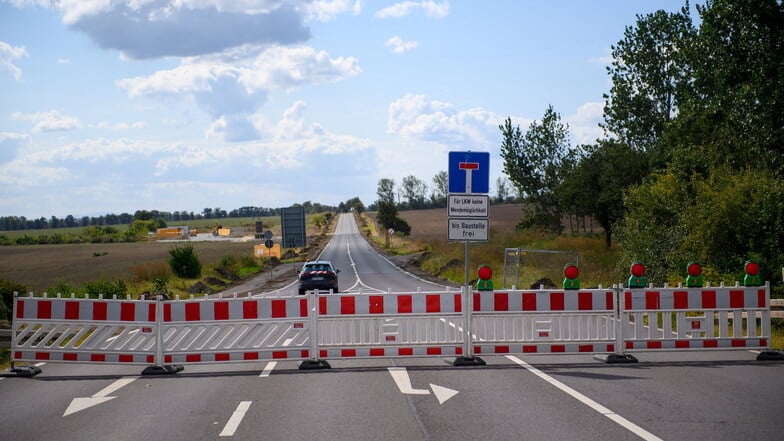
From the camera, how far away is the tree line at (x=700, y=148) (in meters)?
23.6

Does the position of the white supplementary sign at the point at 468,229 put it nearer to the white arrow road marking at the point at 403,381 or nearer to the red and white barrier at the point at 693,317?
the white arrow road marking at the point at 403,381

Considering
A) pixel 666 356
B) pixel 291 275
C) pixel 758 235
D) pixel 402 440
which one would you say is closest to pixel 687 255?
pixel 758 235

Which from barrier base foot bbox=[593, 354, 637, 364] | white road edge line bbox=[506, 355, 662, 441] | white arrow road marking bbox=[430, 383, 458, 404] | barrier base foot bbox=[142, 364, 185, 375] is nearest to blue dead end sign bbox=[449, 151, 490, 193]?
white road edge line bbox=[506, 355, 662, 441]

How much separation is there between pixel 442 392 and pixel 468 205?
4.02 metres

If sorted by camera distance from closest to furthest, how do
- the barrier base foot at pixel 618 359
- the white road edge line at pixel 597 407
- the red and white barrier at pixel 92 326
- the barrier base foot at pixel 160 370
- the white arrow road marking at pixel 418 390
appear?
the white road edge line at pixel 597 407
the white arrow road marking at pixel 418 390
the barrier base foot at pixel 160 370
the red and white barrier at pixel 92 326
the barrier base foot at pixel 618 359

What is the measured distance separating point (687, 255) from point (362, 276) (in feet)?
93.0

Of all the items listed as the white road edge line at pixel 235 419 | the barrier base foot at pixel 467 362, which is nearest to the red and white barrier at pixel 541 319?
the barrier base foot at pixel 467 362

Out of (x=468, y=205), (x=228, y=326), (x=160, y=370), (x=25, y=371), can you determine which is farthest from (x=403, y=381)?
(x=25, y=371)

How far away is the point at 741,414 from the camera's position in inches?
343

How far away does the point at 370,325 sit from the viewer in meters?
12.8

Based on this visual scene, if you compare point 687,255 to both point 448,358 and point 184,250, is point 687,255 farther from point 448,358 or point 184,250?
point 184,250

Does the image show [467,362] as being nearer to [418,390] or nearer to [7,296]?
[418,390]

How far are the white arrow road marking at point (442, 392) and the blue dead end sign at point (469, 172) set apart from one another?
384 cm

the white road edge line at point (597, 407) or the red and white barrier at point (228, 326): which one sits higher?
the red and white barrier at point (228, 326)
